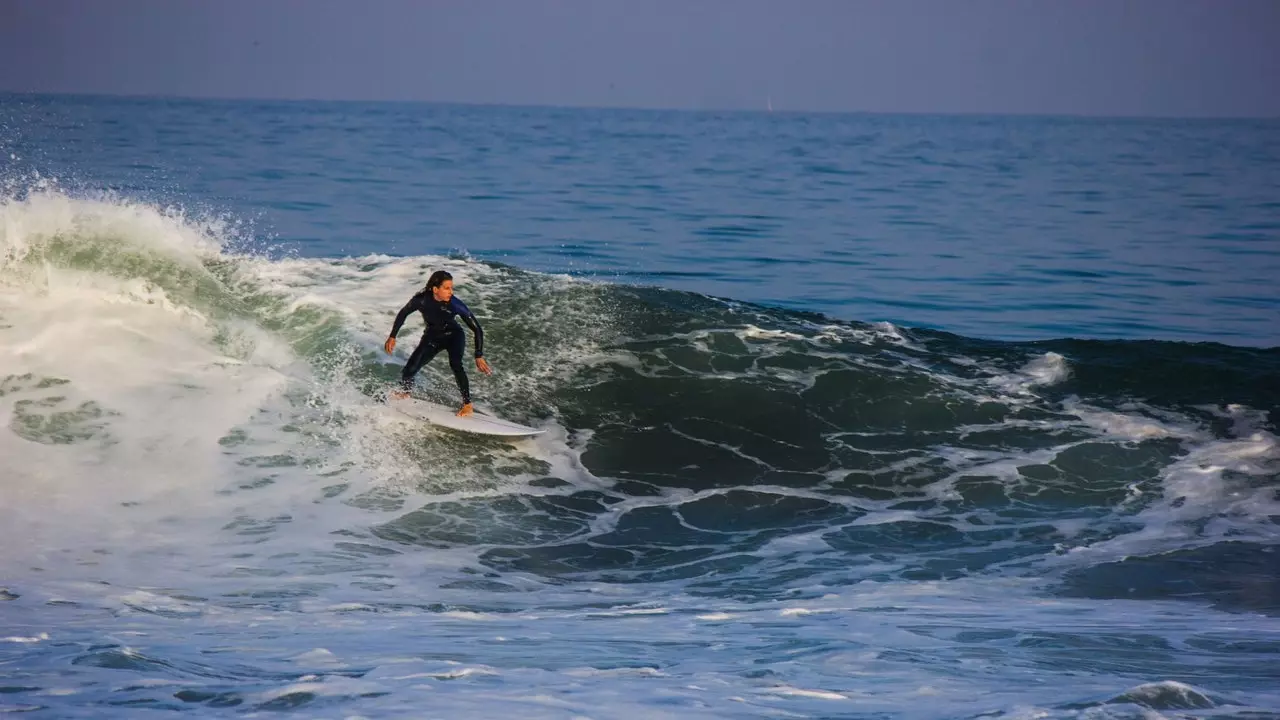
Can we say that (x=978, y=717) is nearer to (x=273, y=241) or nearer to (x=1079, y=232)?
(x=273, y=241)

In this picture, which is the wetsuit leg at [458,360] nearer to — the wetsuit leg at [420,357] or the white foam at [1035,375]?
the wetsuit leg at [420,357]

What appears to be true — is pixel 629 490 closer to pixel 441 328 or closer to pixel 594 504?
pixel 594 504

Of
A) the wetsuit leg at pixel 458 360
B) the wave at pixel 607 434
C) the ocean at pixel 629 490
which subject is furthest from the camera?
the wetsuit leg at pixel 458 360

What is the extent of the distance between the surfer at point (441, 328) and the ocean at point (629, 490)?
0.59 meters

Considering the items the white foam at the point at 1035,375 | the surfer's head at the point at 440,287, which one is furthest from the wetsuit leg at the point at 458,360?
the white foam at the point at 1035,375

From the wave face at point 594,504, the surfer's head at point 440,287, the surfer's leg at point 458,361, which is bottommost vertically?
the wave face at point 594,504

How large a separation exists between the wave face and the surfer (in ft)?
2.08

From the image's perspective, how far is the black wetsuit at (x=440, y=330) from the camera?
12.1 m

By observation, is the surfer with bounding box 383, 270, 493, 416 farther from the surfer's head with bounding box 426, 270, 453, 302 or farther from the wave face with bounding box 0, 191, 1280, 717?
the wave face with bounding box 0, 191, 1280, 717

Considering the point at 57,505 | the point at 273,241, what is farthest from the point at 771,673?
the point at 273,241

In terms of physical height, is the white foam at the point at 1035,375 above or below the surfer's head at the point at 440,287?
below

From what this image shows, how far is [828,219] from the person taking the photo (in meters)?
33.2

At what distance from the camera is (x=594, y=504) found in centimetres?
1143

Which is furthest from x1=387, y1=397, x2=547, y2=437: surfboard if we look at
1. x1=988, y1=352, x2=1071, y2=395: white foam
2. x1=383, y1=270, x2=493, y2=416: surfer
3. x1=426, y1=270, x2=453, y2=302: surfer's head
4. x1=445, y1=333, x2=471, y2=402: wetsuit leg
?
x1=988, y1=352, x2=1071, y2=395: white foam
